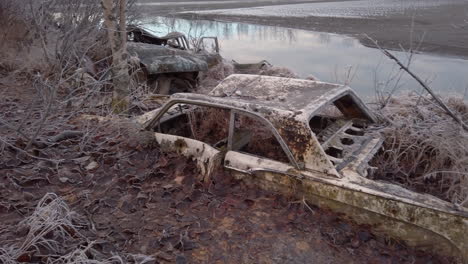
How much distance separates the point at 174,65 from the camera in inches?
324

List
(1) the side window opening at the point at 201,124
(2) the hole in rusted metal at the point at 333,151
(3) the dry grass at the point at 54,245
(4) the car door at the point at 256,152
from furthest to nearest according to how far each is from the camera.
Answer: (1) the side window opening at the point at 201,124
(2) the hole in rusted metal at the point at 333,151
(4) the car door at the point at 256,152
(3) the dry grass at the point at 54,245

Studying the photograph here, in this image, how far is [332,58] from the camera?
11844 millimetres

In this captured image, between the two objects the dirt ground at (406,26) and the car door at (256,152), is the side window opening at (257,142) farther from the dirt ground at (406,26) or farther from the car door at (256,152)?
the dirt ground at (406,26)

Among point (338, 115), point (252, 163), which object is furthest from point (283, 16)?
point (252, 163)

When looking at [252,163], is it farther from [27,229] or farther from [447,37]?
[447,37]

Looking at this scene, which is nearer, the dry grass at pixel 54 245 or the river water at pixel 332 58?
the dry grass at pixel 54 245

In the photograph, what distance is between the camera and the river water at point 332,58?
939cm

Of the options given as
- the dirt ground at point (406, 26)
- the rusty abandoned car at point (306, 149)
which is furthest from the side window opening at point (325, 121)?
the dirt ground at point (406, 26)

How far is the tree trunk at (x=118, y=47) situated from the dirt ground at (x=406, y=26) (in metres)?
8.14

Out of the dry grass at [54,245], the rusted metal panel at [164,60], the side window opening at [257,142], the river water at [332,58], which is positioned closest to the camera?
the dry grass at [54,245]

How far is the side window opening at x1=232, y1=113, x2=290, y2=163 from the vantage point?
4.28 meters

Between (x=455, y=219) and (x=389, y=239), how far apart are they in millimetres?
532

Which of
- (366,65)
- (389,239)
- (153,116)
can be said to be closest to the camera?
(389,239)

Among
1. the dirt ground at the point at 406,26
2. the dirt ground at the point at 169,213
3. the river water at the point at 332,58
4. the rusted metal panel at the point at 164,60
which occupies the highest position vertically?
the dirt ground at the point at 406,26
